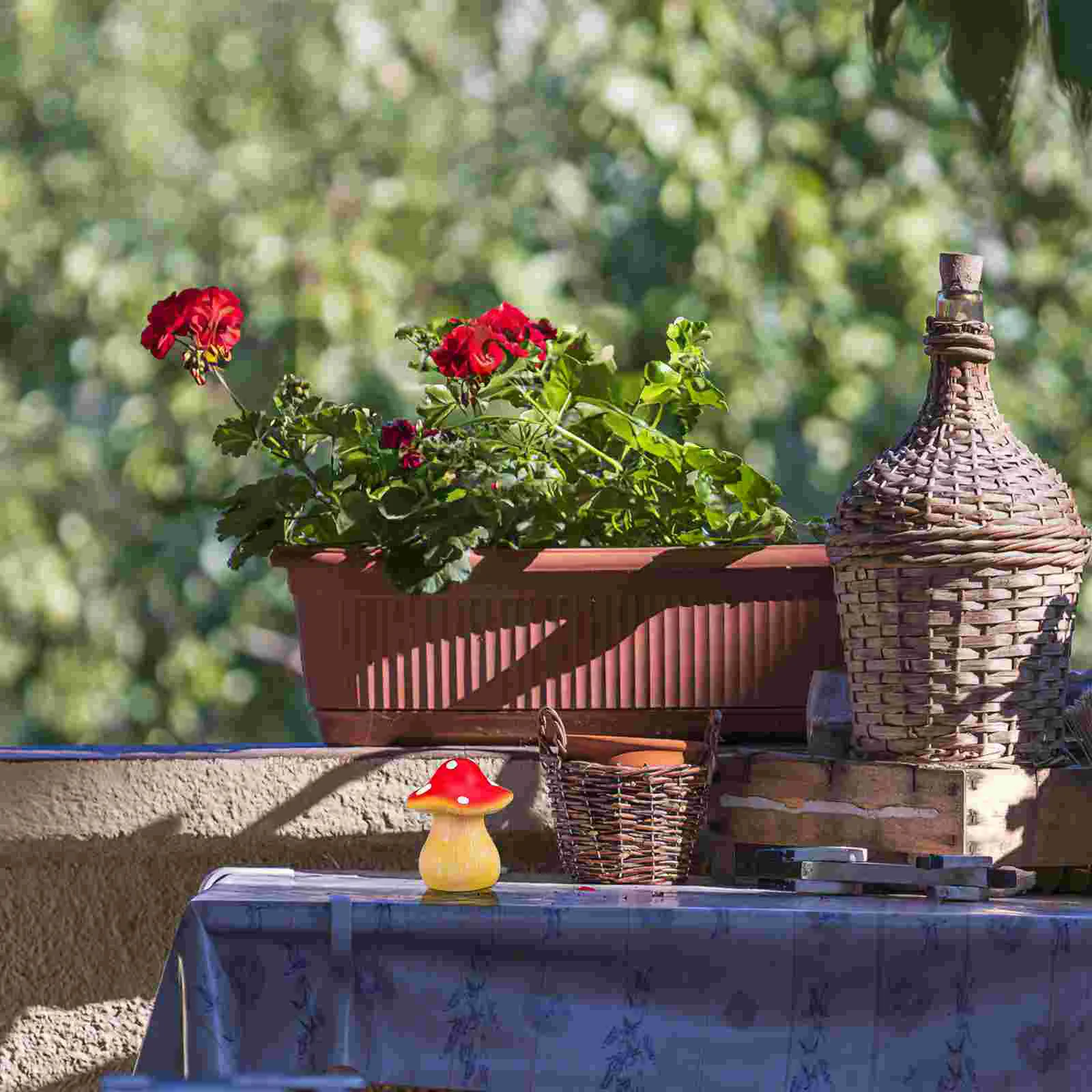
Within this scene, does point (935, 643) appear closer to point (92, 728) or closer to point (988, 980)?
point (988, 980)

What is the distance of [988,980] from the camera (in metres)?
1.00

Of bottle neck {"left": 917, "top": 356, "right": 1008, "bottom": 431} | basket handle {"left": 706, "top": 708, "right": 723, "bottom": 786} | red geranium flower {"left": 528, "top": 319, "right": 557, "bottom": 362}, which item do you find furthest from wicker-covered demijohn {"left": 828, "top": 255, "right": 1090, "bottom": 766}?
red geranium flower {"left": 528, "top": 319, "right": 557, "bottom": 362}

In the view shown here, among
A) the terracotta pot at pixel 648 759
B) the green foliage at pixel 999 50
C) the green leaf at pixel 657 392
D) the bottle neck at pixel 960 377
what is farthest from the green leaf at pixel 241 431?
the green foliage at pixel 999 50

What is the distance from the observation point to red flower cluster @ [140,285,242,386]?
1304 millimetres

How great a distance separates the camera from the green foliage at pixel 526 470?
53.0 inches

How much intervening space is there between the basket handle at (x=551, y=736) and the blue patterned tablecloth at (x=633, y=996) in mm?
178

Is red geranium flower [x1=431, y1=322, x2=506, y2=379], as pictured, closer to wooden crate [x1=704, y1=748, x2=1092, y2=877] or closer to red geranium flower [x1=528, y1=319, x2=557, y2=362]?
red geranium flower [x1=528, y1=319, x2=557, y2=362]

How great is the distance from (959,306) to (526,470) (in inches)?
16.0

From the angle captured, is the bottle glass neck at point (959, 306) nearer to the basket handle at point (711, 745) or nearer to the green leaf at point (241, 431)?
the basket handle at point (711, 745)

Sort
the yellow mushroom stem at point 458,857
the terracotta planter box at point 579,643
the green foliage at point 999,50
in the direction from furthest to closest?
1. the green foliage at point 999,50
2. the terracotta planter box at point 579,643
3. the yellow mushroom stem at point 458,857

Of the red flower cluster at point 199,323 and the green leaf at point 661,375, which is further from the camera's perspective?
the green leaf at point 661,375

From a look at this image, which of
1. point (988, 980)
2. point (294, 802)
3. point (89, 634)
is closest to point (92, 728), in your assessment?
point (89, 634)

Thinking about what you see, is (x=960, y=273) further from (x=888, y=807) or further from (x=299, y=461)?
(x=299, y=461)

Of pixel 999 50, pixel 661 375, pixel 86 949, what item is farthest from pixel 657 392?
pixel 999 50
